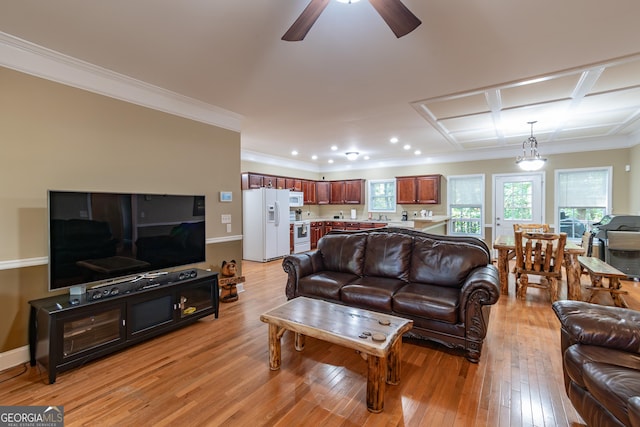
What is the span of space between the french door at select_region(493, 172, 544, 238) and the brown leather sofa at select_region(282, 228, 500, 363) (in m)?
4.51

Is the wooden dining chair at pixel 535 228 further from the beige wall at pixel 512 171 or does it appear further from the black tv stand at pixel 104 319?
the black tv stand at pixel 104 319

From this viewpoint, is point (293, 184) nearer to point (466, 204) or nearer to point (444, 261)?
point (466, 204)

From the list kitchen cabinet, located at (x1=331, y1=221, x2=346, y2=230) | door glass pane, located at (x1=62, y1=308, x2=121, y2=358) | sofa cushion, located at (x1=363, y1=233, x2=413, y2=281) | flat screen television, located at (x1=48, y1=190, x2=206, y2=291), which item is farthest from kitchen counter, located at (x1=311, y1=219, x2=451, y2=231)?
door glass pane, located at (x1=62, y1=308, x2=121, y2=358)

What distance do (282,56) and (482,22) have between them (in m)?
1.64

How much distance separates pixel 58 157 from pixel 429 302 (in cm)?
368

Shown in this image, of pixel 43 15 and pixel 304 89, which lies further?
pixel 304 89

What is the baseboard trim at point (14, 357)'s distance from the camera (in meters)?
2.42

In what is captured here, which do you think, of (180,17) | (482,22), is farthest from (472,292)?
(180,17)

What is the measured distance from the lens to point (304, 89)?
3.45m

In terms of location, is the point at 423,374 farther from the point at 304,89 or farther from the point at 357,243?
the point at 304,89

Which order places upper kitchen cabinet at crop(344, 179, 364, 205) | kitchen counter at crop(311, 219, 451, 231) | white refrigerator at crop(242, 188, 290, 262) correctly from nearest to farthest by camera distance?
kitchen counter at crop(311, 219, 451, 231), white refrigerator at crop(242, 188, 290, 262), upper kitchen cabinet at crop(344, 179, 364, 205)

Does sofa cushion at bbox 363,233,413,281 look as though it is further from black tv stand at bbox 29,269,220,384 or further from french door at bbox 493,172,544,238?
french door at bbox 493,172,544,238

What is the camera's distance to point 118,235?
9.27 ft

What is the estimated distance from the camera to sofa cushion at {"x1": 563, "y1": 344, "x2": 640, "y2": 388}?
159 centimetres
